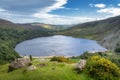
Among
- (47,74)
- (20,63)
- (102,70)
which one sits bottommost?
(47,74)

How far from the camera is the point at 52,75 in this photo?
41781 millimetres

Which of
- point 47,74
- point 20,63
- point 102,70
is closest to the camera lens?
point 47,74

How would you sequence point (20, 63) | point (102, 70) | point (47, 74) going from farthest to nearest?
point (20, 63), point (102, 70), point (47, 74)

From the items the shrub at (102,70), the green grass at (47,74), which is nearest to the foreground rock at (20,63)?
the green grass at (47,74)

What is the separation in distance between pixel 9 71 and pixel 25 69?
5.22 metres

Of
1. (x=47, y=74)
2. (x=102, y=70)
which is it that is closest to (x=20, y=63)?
(x=47, y=74)

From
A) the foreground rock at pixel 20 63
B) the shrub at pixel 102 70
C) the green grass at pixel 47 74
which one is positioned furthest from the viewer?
the foreground rock at pixel 20 63

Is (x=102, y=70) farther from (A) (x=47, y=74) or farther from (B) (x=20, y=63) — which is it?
(B) (x=20, y=63)

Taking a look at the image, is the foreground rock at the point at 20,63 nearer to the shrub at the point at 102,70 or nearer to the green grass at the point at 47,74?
the green grass at the point at 47,74

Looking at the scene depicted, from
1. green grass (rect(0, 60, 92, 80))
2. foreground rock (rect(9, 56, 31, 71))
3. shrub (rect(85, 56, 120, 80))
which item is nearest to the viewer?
green grass (rect(0, 60, 92, 80))

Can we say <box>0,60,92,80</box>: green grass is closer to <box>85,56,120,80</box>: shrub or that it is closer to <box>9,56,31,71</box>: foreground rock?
<box>9,56,31,71</box>: foreground rock

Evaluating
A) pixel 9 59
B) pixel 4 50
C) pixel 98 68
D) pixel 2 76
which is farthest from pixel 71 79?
pixel 4 50

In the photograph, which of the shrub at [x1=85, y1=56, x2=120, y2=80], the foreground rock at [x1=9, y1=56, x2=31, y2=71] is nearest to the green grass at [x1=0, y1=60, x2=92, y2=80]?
the foreground rock at [x1=9, y1=56, x2=31, y2=71]

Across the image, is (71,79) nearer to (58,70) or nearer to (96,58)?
(58,70)
